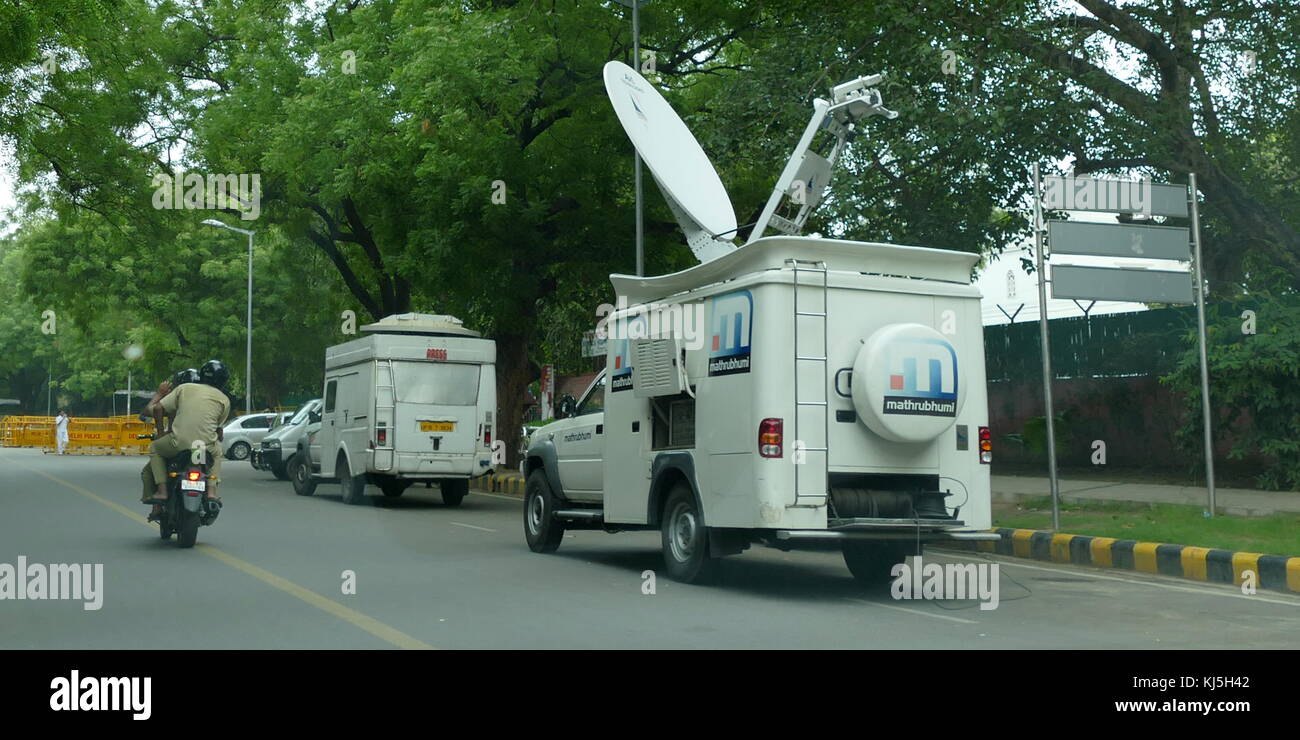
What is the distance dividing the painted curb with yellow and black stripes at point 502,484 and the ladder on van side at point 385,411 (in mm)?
4691

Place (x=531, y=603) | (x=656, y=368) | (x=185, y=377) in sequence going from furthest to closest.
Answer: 1. (x=185, y=377)
2. (x=656, y=368)
3. (x=531, y=603)

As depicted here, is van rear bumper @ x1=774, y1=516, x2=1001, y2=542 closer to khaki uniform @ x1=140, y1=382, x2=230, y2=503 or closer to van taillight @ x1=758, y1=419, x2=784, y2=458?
van taillight @ x1=758, y1=419, x2=784, y2=458

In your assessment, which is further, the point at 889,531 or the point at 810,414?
the point at 889,531

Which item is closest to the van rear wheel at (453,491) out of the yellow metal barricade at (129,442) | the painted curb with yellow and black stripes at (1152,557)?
the painted curb with yellow and black stripes at (1152,557)

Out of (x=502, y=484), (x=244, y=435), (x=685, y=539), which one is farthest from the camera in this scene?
(x=244, y=435)

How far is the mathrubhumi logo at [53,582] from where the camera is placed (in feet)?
29.6

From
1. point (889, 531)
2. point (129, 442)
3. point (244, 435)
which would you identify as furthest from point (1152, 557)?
point (129, 442)

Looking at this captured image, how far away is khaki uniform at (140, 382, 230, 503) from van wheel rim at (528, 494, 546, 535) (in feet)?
10.1

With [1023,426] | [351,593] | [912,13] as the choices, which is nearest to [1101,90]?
[912,13]

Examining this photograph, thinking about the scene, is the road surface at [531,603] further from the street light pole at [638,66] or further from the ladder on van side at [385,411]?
the street light pole at [638,66]

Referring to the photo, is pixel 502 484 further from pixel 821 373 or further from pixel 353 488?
pixel 821 373

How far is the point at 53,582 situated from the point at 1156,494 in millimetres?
12400

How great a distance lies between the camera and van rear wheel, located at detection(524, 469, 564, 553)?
42.7 ft

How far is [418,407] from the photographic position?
20484 mm
